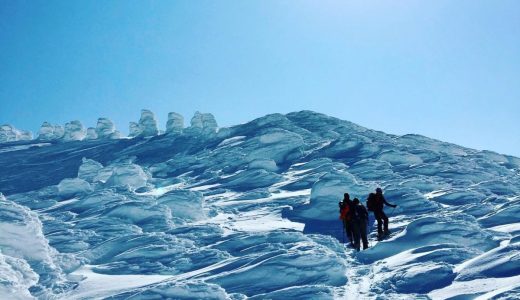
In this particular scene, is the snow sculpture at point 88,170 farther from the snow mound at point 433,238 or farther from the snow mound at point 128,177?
the snow mound at point 433,238

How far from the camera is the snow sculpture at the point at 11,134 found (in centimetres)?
10519

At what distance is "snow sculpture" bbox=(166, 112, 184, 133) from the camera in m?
83.8

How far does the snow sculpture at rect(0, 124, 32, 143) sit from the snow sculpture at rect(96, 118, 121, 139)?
21.4 meters

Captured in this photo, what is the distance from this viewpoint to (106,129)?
95500 millimetres

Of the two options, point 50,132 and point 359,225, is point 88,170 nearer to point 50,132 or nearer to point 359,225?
point 359,225

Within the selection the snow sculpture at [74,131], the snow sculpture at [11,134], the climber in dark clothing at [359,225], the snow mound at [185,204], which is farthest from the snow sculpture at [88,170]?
the snow sculpture at [11,134]

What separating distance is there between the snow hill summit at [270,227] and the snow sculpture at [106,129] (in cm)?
3091

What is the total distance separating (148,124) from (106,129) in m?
13.9

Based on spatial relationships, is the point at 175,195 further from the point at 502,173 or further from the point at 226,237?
the point at 502,173

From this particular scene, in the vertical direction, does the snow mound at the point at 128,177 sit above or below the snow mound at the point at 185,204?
above

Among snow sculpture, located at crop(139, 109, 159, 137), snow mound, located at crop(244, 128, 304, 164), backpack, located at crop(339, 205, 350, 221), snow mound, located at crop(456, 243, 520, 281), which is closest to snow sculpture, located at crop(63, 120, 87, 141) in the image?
snow sculpture, located at crop(139, 109, 159, 137)

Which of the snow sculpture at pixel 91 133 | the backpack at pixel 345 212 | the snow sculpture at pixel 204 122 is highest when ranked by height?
the snow sculpture at pixel 91 133

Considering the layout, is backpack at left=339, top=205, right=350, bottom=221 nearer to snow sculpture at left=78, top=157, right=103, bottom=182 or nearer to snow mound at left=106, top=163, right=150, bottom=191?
snow mound at left=106, top=163, right=150, bottom=191

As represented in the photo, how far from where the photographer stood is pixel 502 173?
1670 inches
